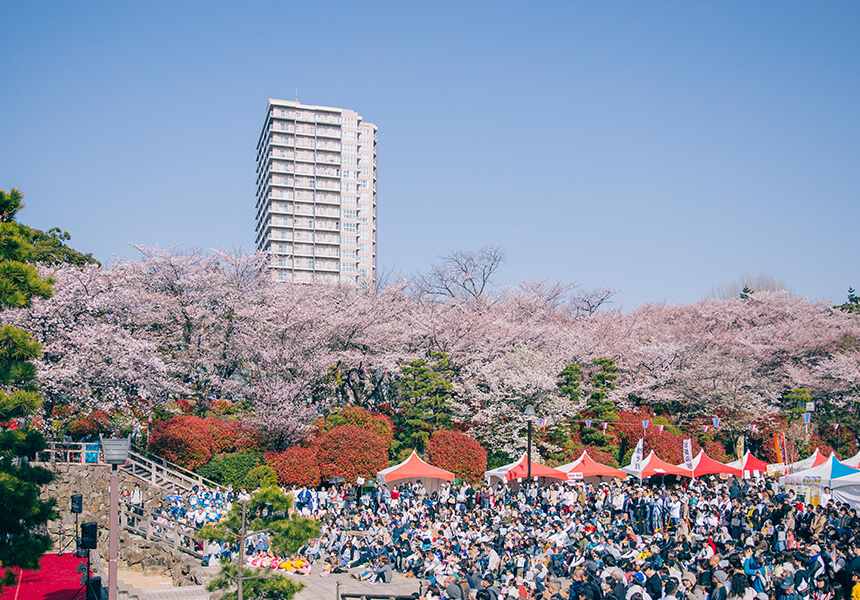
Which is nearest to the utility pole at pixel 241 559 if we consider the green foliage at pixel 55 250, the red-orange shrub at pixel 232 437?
the red-orange shrub at pixel 232 437

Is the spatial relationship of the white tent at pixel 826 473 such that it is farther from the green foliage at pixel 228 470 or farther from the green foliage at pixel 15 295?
the green foliage at pixel 15 295

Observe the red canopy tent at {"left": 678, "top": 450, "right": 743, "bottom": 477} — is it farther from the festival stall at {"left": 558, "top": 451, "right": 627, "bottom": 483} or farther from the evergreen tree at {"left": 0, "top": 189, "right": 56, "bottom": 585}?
the evergreen tree at {"left": 0, "top": 189, "right": 56, "bottom": 585}

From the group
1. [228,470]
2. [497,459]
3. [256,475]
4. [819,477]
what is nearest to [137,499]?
[228,470]

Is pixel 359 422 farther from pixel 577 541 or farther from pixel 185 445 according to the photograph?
pixel 577 541

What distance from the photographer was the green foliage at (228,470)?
27094mm

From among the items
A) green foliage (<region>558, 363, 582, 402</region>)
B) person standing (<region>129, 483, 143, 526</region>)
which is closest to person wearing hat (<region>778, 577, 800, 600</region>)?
person standing (<region>129, 483, 143, 526</region>)

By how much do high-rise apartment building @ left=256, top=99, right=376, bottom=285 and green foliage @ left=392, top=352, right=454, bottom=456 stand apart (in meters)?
55.8

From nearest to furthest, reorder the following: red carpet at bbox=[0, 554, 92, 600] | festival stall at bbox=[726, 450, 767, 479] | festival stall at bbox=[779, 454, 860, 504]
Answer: red carpet at bbox=[0, 554, 92, 600] < festival stall at bbox=[779, 454, 860, 504] < festival stall at bbox=[726, 450, 767, 479]

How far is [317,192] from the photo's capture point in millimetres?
90938

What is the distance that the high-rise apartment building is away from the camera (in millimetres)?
89312

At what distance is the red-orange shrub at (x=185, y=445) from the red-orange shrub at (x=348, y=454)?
453 cm

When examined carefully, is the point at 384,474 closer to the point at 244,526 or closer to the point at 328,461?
the point at 328,461

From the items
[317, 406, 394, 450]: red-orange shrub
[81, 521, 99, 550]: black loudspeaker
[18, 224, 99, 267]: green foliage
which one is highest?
[18, 224, 99, 267]: green foliage

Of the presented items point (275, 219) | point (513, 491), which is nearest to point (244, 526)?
point (513, 491)
